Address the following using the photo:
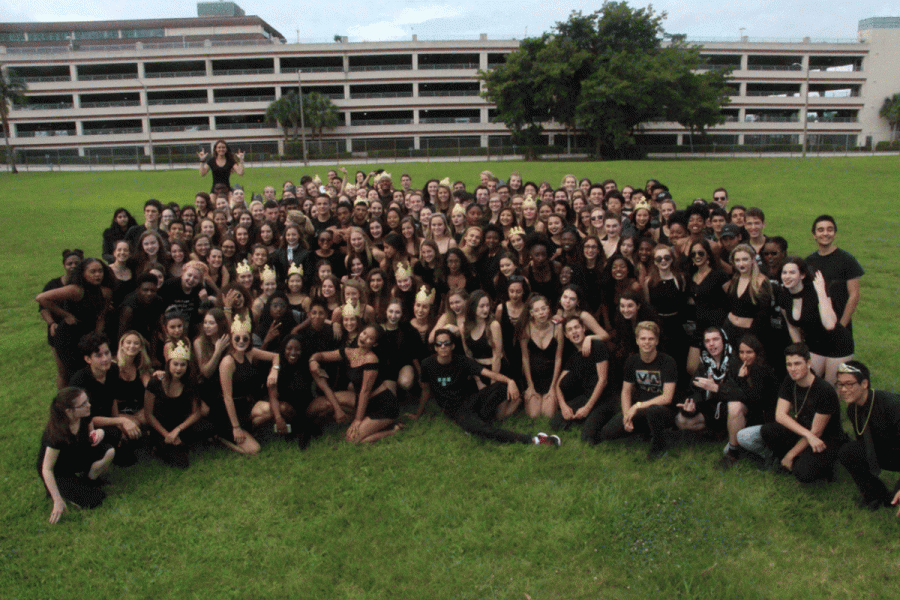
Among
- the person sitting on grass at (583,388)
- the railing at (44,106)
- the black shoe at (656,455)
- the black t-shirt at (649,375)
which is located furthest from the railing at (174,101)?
the black shoe at (656,455)

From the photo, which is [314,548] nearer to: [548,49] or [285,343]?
[285,343]

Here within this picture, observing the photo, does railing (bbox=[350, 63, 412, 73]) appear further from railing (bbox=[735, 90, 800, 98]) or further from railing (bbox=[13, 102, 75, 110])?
railing (bbox=[735, 90, 800, 98])

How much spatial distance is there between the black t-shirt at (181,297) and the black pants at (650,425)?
15.5 ft

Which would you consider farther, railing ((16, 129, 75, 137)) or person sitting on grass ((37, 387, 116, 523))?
railing ((16, 129, 75, 137))

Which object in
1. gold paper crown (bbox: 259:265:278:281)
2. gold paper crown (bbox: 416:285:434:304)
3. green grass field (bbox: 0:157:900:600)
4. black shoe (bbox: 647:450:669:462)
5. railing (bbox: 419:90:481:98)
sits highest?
railing (bbox: 419:90:481:98)

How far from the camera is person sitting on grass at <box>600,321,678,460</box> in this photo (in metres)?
5.66

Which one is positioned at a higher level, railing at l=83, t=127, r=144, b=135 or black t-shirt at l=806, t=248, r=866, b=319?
railing at l=83, t=127, r=144, b=135

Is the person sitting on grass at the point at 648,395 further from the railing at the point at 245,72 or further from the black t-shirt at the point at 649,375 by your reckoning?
the railing at the point at 245,72

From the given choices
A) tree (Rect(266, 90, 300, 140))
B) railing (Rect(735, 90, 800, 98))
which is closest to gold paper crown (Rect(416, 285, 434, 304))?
tree (Rect(266, 90, 300, 140))

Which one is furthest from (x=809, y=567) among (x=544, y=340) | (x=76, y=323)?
(x=76, y=323)

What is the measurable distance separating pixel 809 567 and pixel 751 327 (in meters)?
2.46

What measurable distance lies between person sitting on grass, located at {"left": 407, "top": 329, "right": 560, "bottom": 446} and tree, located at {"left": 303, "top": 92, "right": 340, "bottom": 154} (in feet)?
176

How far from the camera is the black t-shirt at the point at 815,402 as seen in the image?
15.9 ft

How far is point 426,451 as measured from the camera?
5996mm
